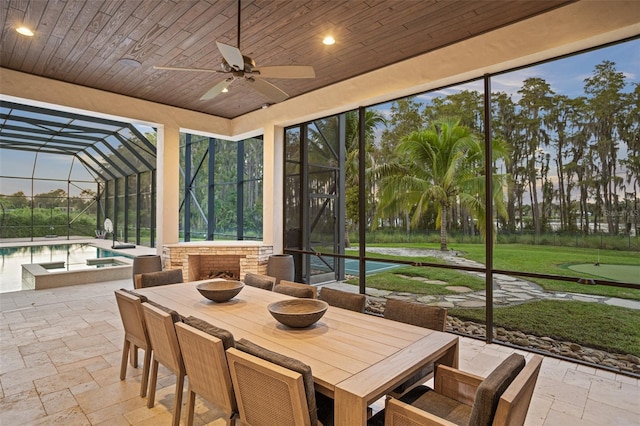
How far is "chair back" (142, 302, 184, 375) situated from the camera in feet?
6.66

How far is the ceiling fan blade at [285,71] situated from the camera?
275cm

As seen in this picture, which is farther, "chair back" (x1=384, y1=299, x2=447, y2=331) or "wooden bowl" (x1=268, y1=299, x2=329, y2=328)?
"chair back" (x1=384, y1=299, x2=447, y2=331)

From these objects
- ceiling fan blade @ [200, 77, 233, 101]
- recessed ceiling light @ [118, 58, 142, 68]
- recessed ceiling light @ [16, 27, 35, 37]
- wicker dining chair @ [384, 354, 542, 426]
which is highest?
recessed ceiling light @ [118, 58, 142, 68]

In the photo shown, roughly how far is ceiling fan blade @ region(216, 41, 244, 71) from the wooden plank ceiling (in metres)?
0.70

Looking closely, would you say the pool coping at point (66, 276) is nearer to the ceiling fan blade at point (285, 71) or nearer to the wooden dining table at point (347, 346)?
the wooden dining table at point (347, 346)

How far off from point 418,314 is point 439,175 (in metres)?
2.56

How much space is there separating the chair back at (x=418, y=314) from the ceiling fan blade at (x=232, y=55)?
2127 mm

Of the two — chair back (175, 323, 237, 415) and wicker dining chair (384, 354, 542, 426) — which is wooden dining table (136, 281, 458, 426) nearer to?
wicker dining chair (384, 354, 542, 426)

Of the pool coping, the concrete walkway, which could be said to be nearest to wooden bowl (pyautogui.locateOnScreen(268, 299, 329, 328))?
the concrete walkway

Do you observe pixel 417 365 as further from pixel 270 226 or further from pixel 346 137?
pixel 346 137

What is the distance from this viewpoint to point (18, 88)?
14.2 ft

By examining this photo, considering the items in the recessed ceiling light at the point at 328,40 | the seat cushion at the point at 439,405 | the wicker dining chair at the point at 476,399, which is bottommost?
the seat cushion at the point at 439,405

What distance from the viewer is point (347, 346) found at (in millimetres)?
1828

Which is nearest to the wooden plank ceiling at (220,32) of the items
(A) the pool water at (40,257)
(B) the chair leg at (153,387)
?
(B) the chair leg at (153,387)
